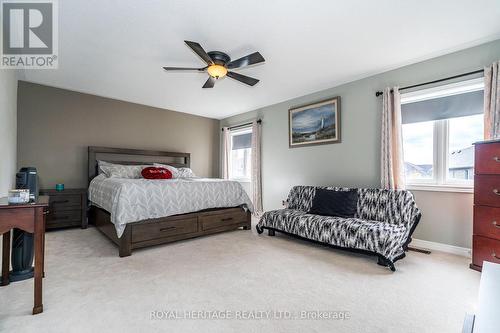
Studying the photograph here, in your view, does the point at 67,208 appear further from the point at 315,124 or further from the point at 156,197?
the point at 315,124

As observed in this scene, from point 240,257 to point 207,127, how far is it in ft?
14.4

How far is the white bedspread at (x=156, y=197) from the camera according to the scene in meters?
2.88

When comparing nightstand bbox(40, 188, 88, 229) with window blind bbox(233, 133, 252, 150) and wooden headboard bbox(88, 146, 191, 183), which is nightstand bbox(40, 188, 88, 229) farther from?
window blind bbox(233, 133, 252, 150)

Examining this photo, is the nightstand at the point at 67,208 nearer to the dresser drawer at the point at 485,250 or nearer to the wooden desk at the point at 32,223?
the wooden desk at the point at 32,223

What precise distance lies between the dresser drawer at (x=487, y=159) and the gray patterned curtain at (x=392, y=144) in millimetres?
911

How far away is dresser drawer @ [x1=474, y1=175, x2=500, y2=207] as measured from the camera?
2.32 metres

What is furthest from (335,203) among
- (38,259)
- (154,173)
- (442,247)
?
(38,259)

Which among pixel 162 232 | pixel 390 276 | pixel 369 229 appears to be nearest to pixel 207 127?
pixel 162 232

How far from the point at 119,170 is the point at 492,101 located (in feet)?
17.9

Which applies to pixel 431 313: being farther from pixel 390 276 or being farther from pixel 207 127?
pixel 207 127

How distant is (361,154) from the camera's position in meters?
3.84

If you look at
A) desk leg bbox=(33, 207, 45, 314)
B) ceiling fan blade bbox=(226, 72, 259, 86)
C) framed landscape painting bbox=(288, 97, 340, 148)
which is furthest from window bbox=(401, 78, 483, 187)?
desk leg bbox=(33, 207, 45, 314)

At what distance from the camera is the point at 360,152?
3.85m

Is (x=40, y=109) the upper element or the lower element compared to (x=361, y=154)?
upper
